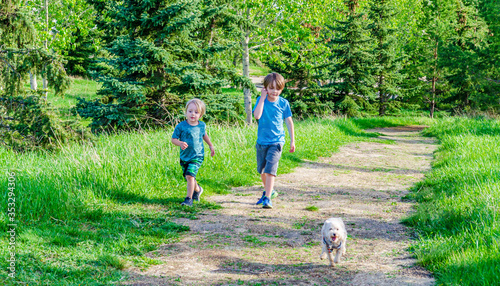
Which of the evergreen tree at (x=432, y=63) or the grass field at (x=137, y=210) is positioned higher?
the evergreen tree at (x=432, y=63)

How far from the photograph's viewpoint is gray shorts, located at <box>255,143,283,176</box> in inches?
230

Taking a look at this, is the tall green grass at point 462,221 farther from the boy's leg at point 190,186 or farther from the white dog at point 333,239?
the boy's leg at point 190,186

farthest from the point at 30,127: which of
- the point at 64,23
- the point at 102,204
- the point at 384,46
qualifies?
the point at 384,46

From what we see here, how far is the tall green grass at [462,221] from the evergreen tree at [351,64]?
1427 cm

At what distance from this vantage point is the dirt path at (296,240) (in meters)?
3.57

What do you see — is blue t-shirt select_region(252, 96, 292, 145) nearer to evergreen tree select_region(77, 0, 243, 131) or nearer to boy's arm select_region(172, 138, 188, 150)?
boy's arm select_region(172, 138, 188, 150)

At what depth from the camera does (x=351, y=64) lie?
2253 centimetres

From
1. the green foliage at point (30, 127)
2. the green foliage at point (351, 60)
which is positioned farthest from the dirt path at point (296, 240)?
the green foliage at point (351, 60)

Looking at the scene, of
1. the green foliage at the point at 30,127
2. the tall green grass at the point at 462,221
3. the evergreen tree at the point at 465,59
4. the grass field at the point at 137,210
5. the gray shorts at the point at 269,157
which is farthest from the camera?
the evergreen tree at the point at 465,59

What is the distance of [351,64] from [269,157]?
18084 millimetres

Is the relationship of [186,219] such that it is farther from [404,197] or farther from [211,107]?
[211,107]

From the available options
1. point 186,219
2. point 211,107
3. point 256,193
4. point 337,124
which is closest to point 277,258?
point 186,219

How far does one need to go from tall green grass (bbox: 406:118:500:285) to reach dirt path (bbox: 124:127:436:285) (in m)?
0.22

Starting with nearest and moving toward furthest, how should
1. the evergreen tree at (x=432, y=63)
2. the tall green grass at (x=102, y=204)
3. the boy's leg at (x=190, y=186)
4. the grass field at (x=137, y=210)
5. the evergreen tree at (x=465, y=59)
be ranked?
the grass field at (x=137, y=210) < the tall green grass at (x=102, y=204) < the boy's leg at (x=190, y=186) < the evergreen tree at (x=465, y=59) < the evergreen tree at (x=432, y=63)
